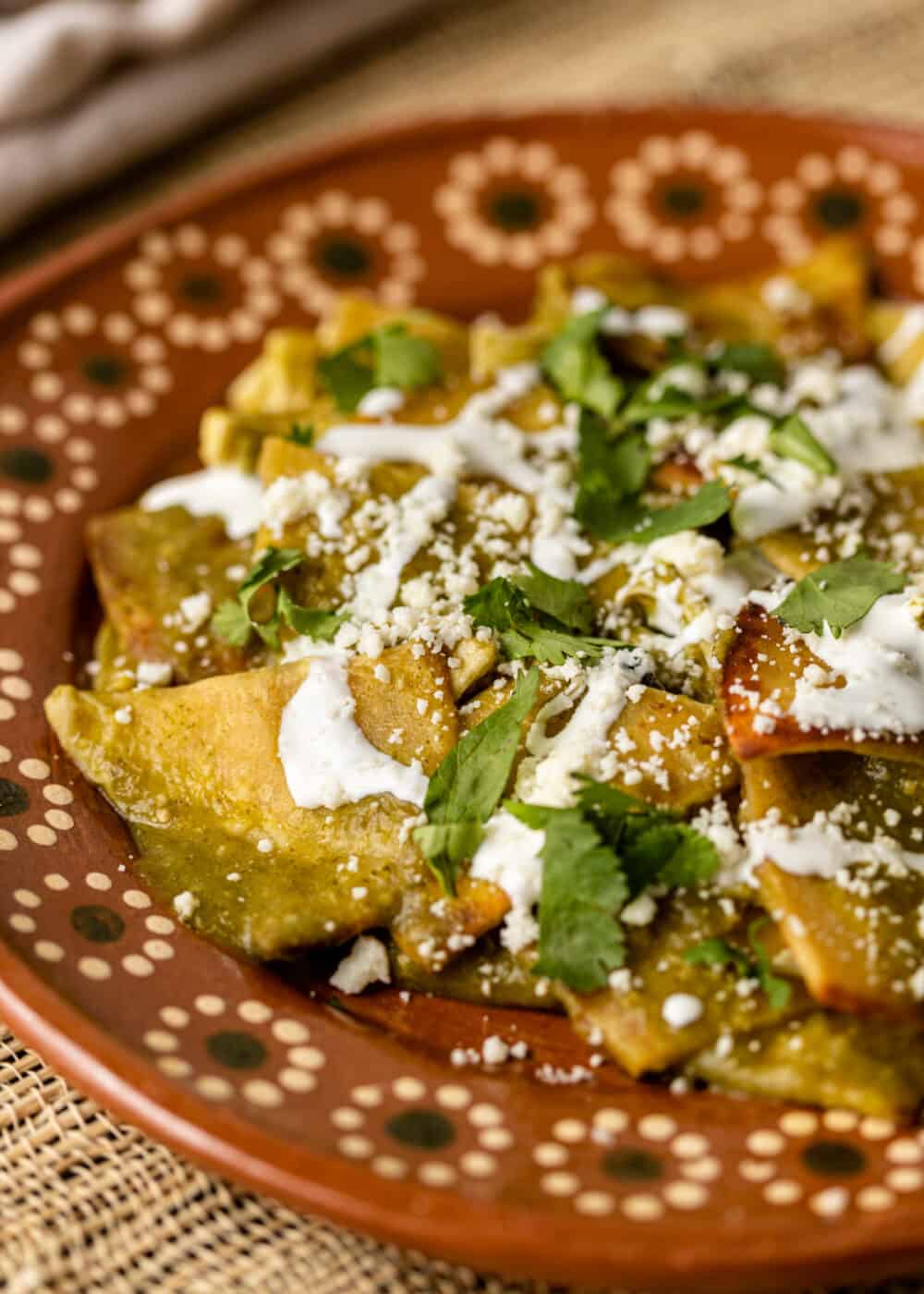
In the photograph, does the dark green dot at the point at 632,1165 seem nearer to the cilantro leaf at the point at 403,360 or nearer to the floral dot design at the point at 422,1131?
the floral dot design at the point at 422,1131

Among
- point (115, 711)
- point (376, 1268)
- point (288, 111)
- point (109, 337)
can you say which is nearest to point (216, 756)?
point (115, 711)

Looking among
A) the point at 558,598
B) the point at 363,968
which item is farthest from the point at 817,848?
the point at 363,968

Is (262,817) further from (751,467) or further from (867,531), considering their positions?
(867,531)

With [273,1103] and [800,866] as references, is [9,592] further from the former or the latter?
[800,866]

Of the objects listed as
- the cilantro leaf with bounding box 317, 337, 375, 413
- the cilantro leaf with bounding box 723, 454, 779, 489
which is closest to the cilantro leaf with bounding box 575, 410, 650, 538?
the cilantro leaf with bounding box 723, 454, 779, 489

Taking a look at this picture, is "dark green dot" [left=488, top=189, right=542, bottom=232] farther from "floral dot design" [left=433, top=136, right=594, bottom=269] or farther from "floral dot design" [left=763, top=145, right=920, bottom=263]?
"floral dot design" [left=763, top=145, right=920, bottom=263]

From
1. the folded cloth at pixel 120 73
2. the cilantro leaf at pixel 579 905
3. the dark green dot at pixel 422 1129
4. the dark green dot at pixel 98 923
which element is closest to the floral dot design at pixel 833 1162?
the cilantro leaf at pixel 579 905
